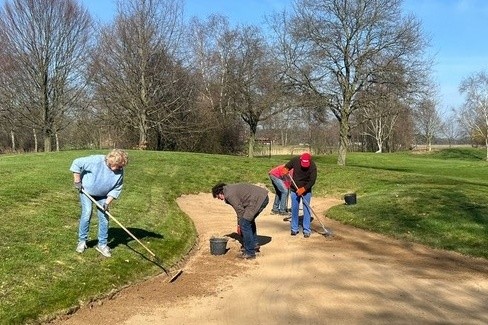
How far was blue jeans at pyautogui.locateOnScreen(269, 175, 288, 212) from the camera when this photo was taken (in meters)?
15.6

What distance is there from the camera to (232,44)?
48.7m

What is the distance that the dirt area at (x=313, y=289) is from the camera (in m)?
6.90

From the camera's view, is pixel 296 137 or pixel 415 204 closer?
pixel 415 204

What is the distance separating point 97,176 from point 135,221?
12.6ft

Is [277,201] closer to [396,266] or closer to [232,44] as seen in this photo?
[396,266]

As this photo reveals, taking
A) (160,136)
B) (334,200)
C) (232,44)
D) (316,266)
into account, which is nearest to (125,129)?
(160,136)

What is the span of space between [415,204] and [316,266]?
6952 mm

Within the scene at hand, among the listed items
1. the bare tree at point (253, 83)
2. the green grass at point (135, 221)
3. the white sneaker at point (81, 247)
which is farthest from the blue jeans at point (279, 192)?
the bare tree at point (253, 83)

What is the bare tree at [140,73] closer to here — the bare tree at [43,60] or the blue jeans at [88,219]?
the bare tree at [43,60]

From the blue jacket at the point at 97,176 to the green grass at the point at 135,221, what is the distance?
1214mm

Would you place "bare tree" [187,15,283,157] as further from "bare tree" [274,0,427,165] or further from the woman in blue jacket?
the woman in blue jacket

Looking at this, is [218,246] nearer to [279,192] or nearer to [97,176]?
[97,176]

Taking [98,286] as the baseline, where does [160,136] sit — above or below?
above

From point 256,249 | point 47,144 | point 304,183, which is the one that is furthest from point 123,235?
point 47,144
